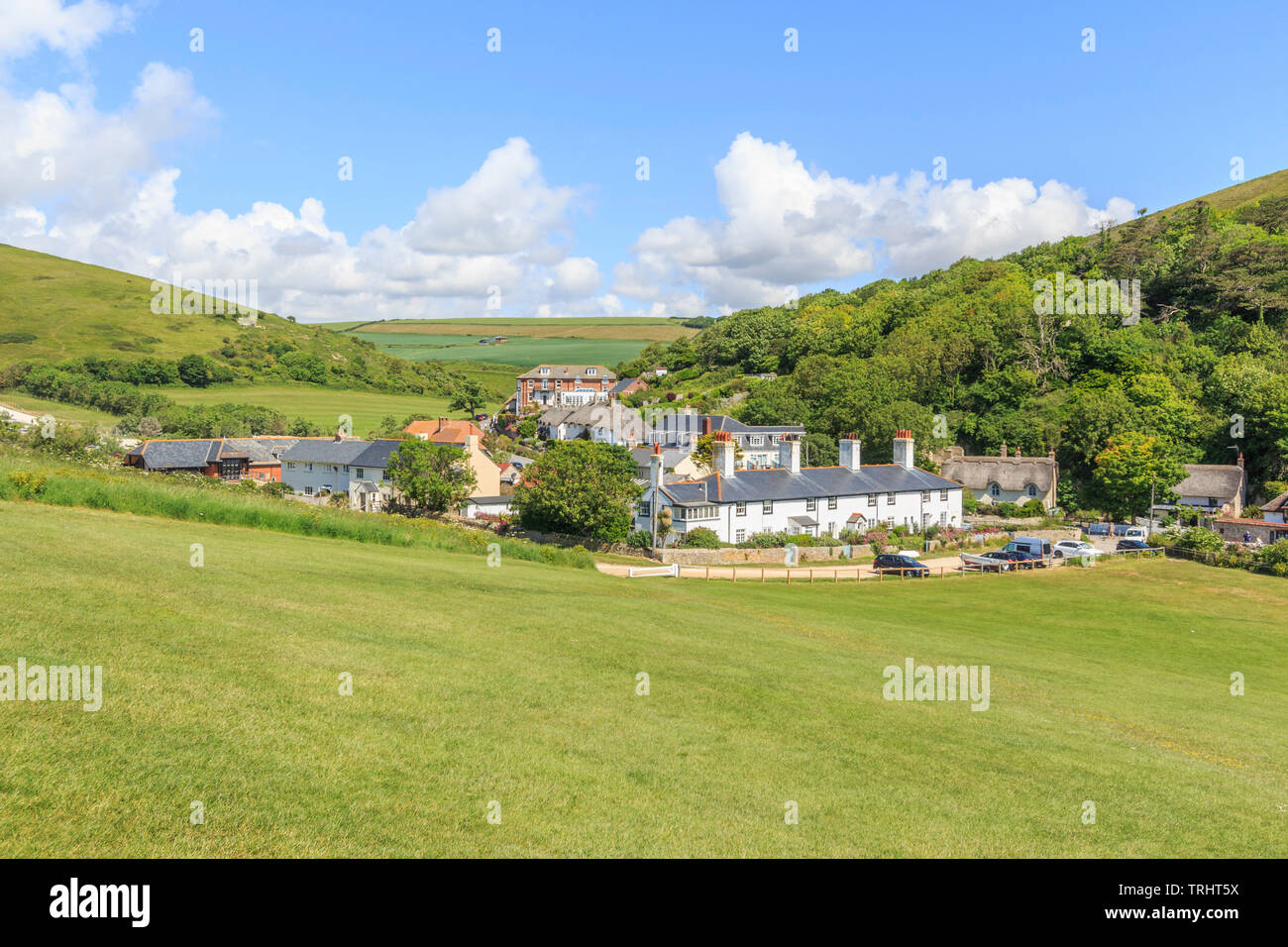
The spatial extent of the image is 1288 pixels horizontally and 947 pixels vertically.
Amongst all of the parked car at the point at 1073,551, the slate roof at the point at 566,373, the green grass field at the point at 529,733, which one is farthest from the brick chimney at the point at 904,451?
the slate roof at the point at 566,373

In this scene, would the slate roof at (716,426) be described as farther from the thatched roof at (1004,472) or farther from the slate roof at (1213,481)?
the slate roof at (1213,481)

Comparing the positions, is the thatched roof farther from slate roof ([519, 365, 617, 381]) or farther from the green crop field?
slate roof ([519, 365, 617, 381])

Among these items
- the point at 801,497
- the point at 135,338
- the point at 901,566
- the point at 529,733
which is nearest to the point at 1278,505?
the point at 901,566

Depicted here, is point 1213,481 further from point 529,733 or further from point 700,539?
point 529,733

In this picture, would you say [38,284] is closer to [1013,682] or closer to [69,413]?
[69,413]

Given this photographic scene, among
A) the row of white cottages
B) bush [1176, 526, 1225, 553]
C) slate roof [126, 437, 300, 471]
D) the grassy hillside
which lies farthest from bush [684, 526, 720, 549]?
the grassy hillside
